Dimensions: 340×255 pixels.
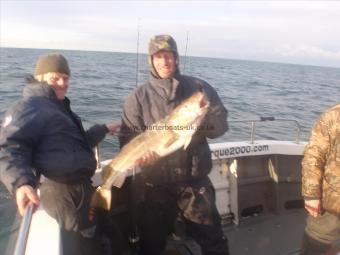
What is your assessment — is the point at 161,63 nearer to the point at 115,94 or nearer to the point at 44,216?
the point at 44,216

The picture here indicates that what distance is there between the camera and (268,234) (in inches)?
203

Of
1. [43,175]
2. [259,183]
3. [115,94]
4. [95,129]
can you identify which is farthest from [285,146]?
[115,94]

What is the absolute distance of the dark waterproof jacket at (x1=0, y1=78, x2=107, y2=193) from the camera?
8.53 ft

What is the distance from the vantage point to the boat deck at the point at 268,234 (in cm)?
480

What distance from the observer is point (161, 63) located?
12.6 feet

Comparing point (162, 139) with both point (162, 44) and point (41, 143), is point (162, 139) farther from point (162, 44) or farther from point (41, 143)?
point (41, 143)

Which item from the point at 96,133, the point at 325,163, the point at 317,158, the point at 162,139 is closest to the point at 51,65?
the point at 96,133

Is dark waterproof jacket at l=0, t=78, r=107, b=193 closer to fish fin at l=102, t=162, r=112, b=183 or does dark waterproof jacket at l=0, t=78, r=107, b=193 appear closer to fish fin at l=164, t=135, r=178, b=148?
fish fin at l=102, t=162, r=112, b=183

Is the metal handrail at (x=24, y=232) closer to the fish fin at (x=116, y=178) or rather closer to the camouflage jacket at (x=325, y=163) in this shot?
the fish fin at (x=116, y=178)

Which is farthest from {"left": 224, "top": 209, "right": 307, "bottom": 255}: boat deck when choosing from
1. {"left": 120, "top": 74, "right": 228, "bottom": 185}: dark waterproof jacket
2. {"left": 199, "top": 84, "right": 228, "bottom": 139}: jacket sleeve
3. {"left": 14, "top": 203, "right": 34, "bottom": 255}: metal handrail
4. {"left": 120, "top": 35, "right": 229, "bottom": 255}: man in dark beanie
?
{"left": 14, "top": 203, "right": 34, "bottom": 255}: metal handrail

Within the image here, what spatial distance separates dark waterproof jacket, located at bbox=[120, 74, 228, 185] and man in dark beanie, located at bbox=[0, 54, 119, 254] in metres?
0.69

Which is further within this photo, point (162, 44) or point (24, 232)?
point (162, 44)

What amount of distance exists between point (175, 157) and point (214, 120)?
57 centimetres

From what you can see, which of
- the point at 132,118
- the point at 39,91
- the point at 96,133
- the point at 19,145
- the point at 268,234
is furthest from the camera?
the point at 268,234
